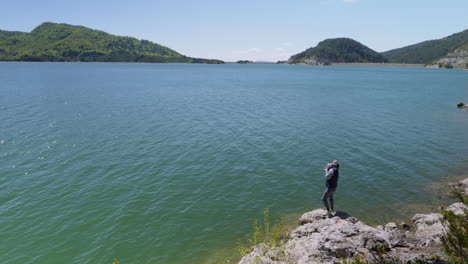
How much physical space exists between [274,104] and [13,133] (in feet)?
174

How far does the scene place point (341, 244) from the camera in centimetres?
1450

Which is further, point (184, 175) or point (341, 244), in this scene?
point (184, 175)

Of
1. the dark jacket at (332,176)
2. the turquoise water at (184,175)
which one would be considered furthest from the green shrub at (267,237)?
the dark jacket at (332,176)

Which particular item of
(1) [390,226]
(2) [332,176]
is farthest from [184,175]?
(1) [390,226]

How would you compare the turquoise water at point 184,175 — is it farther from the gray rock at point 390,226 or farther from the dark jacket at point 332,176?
the dark jacket at point 332,176

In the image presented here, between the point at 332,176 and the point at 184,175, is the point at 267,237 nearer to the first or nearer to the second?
the point at 332,176

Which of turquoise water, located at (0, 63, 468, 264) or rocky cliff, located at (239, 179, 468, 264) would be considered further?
turquoise water, located at (0, 63, 468, 264)

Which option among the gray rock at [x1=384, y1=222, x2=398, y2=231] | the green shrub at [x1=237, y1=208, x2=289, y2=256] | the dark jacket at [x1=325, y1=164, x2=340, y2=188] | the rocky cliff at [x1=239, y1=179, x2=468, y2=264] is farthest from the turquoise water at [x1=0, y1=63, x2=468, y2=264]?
the dark jacket at [x1=325, y1=164, x2=340, y2=188]

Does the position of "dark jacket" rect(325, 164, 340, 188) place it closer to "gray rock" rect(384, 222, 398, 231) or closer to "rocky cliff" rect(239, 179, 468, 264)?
"rocky cliff" rect(239, 179, 468, 264)

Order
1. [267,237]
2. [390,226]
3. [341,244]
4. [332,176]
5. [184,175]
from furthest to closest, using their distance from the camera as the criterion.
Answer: [184,175]
[332,176]
[390,226]
[267,237]
[341,244]

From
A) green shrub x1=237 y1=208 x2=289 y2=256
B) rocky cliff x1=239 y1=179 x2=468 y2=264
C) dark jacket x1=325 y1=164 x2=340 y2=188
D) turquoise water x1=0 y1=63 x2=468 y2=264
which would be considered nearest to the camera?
rocky cliff x1=239 y1=179 x2=468 y2=264

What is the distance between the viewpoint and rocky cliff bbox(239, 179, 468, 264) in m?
13.9

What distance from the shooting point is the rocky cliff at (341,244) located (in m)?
13.9

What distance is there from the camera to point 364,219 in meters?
20.4
